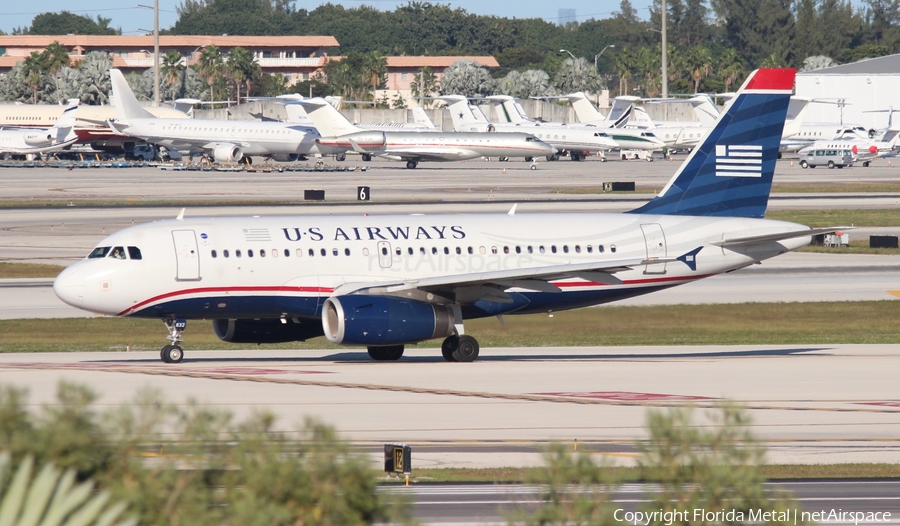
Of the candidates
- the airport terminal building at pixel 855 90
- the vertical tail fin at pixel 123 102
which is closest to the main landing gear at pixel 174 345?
the vertical tail fin at pixel 123 102

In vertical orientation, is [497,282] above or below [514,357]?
above

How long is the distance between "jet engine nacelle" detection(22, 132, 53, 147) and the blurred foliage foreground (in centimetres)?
14262

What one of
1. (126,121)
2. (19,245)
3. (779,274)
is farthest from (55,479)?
(126,121)

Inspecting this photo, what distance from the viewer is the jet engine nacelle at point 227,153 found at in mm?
126500

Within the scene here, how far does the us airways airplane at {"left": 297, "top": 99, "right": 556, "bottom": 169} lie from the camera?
130m

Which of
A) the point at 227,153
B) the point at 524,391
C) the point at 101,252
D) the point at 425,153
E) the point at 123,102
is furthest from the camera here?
the point at 425,153

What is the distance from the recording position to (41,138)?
144m

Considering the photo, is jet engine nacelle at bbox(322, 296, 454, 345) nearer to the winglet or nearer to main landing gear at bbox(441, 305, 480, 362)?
main landing gear at bbox(441, 305, 480, 362)

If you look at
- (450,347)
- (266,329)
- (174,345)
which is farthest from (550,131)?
(174,345)

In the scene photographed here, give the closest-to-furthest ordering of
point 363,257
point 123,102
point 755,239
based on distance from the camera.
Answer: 1. point 363,257
2. point 755,239
3. point 123,102

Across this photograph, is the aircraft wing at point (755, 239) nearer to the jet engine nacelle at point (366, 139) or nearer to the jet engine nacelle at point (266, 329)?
the jet engine nacelle at point (266, 329)

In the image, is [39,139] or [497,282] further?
[39,139]

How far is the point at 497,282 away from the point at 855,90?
15939 centimetres

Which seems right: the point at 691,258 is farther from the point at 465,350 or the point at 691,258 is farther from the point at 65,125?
the point at 65,125
